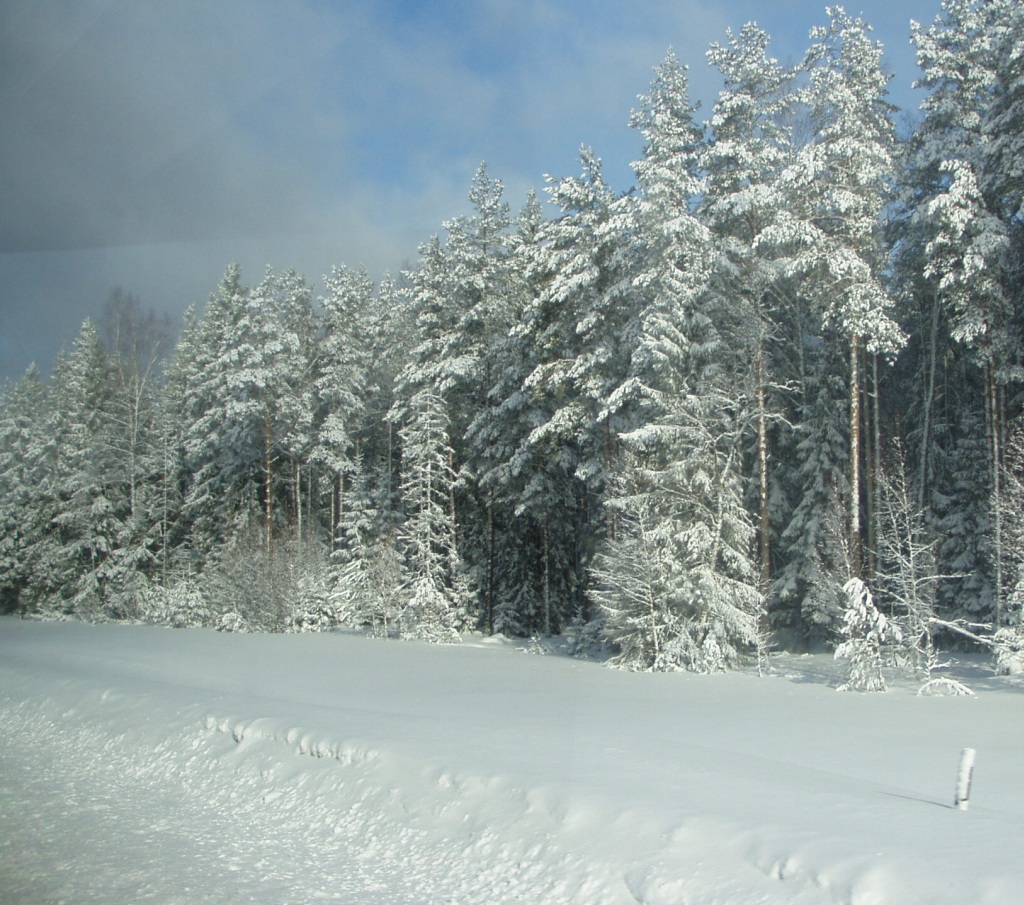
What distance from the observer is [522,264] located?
112ft

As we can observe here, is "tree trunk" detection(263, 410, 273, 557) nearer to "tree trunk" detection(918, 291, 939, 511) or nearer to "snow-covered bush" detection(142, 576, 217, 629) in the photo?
"snow-covered bush" detection(142, 576, 217, 629)

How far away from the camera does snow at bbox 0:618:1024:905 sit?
7449mm

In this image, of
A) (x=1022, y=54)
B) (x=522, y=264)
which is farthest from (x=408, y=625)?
(x=1022, y=54)

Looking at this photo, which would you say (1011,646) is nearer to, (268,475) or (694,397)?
(694,397)

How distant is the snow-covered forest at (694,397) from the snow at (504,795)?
220 inches

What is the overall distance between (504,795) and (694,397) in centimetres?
1448

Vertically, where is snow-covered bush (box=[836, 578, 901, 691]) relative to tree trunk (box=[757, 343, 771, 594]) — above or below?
below

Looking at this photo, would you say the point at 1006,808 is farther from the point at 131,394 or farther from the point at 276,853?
the point at 131,394

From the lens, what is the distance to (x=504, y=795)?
30.7ft

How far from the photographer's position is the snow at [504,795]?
7449mm

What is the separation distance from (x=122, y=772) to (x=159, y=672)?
26.7ft

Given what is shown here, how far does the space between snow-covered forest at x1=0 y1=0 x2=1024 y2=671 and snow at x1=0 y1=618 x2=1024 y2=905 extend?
5595 mm

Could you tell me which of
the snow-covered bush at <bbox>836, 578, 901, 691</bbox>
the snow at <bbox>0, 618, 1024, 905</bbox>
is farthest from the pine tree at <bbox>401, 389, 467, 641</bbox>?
the snow-covered bush at <bbox>836, 578, 901, 691</bbox>

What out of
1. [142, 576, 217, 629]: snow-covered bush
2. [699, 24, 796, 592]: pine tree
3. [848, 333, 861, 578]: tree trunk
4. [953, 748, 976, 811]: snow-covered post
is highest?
[699, 24, 796, 592]: pine tree
